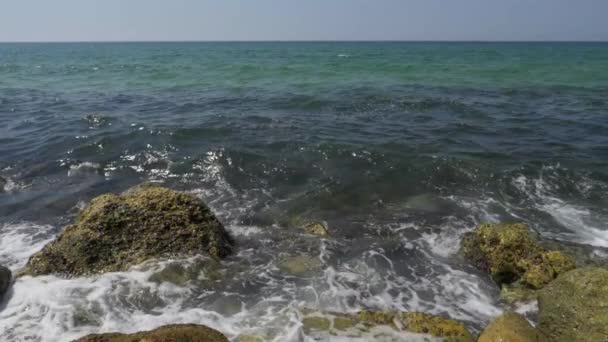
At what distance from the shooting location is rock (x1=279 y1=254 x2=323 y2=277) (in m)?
7.25

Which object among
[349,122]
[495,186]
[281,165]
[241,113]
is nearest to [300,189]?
[281,165]

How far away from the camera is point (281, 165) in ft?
41.2

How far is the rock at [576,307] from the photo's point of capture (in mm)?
5230

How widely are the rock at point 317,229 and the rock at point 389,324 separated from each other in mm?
2699

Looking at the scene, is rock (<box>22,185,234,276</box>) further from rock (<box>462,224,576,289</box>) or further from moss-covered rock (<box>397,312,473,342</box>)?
rock (<box>462,224,576,289</box>)

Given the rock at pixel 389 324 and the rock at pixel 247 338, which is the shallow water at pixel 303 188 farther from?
the rock at pixel 389 324

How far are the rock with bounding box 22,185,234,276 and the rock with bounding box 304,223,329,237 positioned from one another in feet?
5.51

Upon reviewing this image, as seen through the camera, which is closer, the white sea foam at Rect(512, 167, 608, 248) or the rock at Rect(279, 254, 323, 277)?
the rock at Rect(279, 254, 323, 277)

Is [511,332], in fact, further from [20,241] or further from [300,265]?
[20,241]

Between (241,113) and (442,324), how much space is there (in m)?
15.2

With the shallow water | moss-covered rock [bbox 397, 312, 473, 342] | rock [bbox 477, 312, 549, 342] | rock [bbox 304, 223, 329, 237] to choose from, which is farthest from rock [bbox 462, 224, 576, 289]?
rock [bbox 304, 223, 329, 237]

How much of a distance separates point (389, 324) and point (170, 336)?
2845 millimetres

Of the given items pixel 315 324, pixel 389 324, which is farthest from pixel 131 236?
pixel 389 324

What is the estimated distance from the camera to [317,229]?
8.63 m
